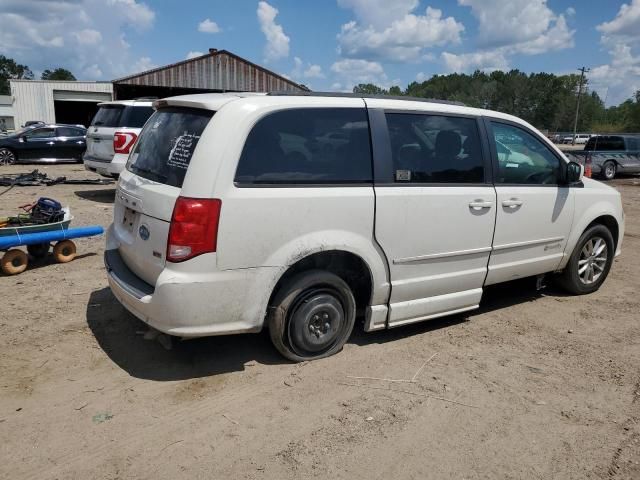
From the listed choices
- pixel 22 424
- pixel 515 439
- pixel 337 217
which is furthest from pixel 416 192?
pixel 22 424

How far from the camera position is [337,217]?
144 inches

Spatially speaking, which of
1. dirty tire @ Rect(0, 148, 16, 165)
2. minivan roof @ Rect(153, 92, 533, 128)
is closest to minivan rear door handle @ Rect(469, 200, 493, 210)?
minivan roof @ Rect(153, 92, 533, 128)

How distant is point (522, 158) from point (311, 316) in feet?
8.51

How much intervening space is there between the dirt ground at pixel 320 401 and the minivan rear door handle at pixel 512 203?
1114 millimetres

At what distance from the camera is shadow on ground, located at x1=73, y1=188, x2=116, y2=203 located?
1101cm

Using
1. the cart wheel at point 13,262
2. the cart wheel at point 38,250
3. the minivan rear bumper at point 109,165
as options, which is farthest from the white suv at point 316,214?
the minivan rear bumper at point 109,165

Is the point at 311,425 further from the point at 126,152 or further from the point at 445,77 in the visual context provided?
the point at 445,77

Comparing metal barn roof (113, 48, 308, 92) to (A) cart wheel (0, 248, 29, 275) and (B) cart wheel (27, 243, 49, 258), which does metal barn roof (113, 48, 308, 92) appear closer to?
(B) cart wheel (27, 243, 49, 258)

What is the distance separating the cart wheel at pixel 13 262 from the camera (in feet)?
18.1

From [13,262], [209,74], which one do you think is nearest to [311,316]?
[13,262]

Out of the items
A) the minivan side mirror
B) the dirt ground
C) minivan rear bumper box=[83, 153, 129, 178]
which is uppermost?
the minivan side mirror

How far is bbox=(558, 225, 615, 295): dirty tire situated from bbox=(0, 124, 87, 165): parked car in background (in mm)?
17803

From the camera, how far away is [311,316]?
148 inches

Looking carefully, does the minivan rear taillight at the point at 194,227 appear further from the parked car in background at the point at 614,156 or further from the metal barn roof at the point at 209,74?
the metal barn roof at the point at 209,74
